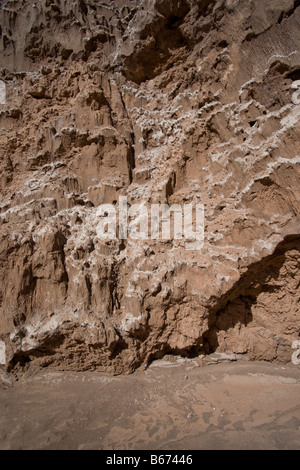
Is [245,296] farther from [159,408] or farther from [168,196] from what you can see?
[168,196]

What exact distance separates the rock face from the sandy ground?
343mm

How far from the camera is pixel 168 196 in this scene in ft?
21.1

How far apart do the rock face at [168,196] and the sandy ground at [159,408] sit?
343 millimetres

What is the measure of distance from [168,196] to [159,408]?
4.72m

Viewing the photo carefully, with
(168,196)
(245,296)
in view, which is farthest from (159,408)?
(168,196)

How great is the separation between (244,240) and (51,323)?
465cm

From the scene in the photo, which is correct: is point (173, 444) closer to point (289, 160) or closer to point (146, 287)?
point (146, 287)

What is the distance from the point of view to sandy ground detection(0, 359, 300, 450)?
3.80 metres

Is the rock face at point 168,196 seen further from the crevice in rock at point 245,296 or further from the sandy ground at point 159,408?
the sandy ground at point 159,408

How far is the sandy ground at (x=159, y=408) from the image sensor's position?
3.80 metres

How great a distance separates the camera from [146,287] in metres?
5.54

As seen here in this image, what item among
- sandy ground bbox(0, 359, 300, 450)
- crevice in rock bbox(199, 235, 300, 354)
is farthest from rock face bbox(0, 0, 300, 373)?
sandy ground bbox(0, 359, 300, 450)

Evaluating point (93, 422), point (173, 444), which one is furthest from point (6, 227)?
point (173, 444)
